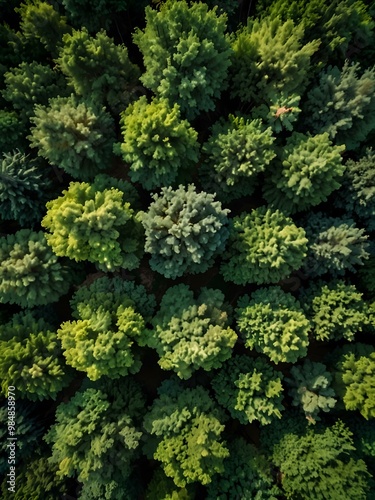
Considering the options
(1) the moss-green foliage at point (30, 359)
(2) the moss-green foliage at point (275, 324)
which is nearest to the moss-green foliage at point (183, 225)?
(2) the moss-green foliage at point (275, 324)

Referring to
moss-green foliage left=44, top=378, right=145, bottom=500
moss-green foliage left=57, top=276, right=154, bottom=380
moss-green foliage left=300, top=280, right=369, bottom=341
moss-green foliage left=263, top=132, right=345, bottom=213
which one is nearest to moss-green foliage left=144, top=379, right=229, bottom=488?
moss-green foliage left=44, top=378, right=145, bottom=500

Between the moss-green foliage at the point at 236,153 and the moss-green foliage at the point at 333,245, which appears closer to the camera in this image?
the moss-green foliage at the point at 236,153

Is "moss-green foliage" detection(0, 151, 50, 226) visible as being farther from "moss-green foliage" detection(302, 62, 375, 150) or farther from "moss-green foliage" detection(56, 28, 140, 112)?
"moss-green foliage" detection(302, 62, 375, 150)

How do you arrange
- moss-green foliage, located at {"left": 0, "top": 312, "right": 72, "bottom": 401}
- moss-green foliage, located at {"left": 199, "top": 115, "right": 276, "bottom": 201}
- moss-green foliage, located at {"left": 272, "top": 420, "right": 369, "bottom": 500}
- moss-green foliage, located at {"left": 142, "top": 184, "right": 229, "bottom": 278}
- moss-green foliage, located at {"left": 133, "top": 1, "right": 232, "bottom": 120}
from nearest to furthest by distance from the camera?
1. moss-green foliage, located at {"left": 133, "top": 1, "right": 232, "bottom": 120}
2. moss-green foliage, located at {"left": 142, "top": 184, "right": 229, "bottom": 278}
3. moss-green foliage, located at {"left": 272, "top": 420, "right": 369, "bottom": 500}
4. moss-green foliage, located at {"left": 0, "top": 312, "right": 72, "bottom": 401}
5. moss-green foliage, located at {"left": 199, "top": 115, "right": 276, "bottom": 201}

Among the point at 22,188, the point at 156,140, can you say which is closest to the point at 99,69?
the point at 156,140

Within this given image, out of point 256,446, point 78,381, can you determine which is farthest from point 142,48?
point 256,446

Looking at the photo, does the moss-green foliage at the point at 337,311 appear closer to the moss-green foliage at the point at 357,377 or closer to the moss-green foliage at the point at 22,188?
the moss-green foliage at the point at 357,377

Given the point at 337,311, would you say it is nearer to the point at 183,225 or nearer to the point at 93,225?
the point at 183,225
